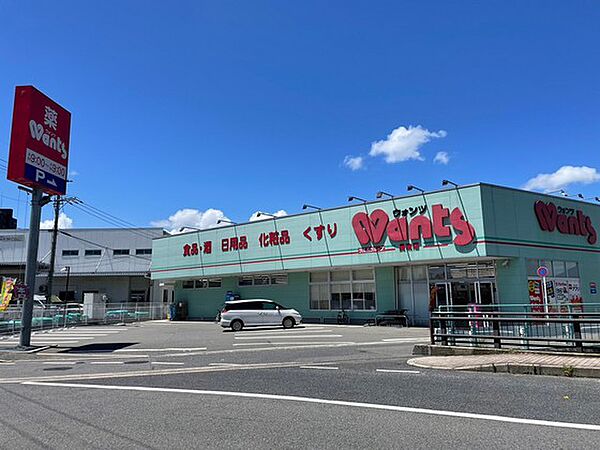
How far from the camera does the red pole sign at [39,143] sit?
18.6 m

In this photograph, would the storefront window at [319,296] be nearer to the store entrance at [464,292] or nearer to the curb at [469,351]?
the store entrance at [464,292]

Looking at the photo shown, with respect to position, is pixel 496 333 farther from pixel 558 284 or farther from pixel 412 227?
pixel 558 284

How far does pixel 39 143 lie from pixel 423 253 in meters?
18.8

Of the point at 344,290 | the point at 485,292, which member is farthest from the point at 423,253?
the point at 344,290

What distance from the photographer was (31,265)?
19078 millimetres

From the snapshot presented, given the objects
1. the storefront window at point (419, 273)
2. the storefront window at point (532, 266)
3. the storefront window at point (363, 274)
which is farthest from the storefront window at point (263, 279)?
the storefront window at point (532, 266)

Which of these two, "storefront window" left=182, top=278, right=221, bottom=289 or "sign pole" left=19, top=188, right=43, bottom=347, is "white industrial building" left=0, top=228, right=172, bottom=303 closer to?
"storefront window" left=182, top=278, right=221, bottom=289

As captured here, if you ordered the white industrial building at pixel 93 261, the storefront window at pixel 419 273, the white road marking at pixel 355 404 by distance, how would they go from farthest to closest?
the white industrial building at pixel 93 261 < the storefront window at pixel 419 273 < the white road marking at pixel 355 404

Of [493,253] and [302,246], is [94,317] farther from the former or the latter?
[493,253]

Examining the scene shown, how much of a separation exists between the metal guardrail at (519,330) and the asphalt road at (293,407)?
7.84 feet

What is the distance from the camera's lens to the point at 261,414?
23.7 ft

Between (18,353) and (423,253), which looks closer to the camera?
(18,353)

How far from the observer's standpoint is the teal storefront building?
2541cm

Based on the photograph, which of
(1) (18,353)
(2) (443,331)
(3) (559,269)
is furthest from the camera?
(3) (559,269)
